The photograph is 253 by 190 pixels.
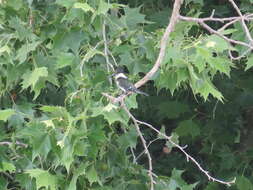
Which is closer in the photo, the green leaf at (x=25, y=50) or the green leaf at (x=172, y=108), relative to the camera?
the green leaf at (x=25, y=50)

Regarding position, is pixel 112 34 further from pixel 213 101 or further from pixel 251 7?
pixel 213 101

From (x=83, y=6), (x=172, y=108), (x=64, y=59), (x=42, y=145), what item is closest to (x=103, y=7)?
(x=83, y=6)

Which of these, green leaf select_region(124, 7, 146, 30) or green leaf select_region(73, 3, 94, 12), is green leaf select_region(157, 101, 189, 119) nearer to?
green leaf select_region(124, 7, 146, 30)

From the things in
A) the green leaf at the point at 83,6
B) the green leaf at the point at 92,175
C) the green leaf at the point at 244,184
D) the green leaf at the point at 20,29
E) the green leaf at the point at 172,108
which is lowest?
the green leaf at the point at 244,184

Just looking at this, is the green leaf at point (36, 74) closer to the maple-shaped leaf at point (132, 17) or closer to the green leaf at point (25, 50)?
the green leaf at point (25, 50)

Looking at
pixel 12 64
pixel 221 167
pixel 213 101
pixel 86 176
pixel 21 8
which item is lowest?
pixel 221 167

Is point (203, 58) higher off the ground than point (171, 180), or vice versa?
point (203, 58)

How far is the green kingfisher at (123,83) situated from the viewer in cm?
323

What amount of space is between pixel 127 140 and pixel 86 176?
392 mm

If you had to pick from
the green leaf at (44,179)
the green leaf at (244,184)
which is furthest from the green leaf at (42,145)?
Result: the green leaf at (244,184)

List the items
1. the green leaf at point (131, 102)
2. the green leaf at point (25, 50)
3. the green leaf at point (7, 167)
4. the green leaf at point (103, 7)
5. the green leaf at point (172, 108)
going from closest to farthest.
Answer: the green leaf at point (131, 102), the green leaf at point (103, 7), the green leaf at point (7, 167), the green leaf at point (25, 50), the green leaf at point (172, 108)

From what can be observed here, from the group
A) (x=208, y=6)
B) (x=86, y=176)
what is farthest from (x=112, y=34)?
(x=208, y=6)

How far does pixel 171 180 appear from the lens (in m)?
3.85

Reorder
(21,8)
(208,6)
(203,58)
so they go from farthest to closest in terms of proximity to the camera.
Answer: (208,6)
(21,8)
(203,58)
